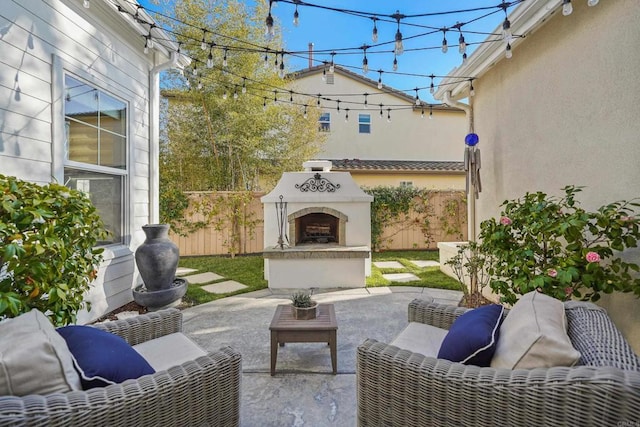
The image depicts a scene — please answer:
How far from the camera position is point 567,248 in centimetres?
257

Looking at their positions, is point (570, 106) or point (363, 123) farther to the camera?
point (363, 123)

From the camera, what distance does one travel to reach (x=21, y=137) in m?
2.81

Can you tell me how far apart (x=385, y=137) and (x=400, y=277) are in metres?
8.09

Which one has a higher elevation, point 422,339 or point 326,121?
point 326,121

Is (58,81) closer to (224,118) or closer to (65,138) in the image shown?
(65,138)

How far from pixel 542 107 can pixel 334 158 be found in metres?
9.08

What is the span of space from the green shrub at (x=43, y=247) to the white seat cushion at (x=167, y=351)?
69 cm

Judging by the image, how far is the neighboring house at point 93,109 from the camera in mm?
2781

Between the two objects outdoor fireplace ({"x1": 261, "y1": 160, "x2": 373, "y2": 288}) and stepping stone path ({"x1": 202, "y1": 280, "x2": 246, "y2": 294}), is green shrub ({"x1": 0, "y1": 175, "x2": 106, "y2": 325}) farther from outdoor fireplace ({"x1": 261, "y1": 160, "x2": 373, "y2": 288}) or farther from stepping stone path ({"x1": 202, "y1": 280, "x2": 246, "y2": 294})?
outdoor fireplace ({"x1": 261, "y1": 160, "x2": 373, "y2": 288})

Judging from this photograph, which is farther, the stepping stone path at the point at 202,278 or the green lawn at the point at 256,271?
the stepping stone path at the point at 202,278

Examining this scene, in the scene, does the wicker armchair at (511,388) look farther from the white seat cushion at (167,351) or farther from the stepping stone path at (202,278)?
the stepping stone path at (202,278)

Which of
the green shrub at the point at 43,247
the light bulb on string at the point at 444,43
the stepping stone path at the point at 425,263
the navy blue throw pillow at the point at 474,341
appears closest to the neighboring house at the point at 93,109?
the green shrub at the point at 43,247

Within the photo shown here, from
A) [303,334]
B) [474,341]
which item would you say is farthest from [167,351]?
[474,341]

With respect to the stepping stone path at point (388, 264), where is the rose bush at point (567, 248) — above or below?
above
